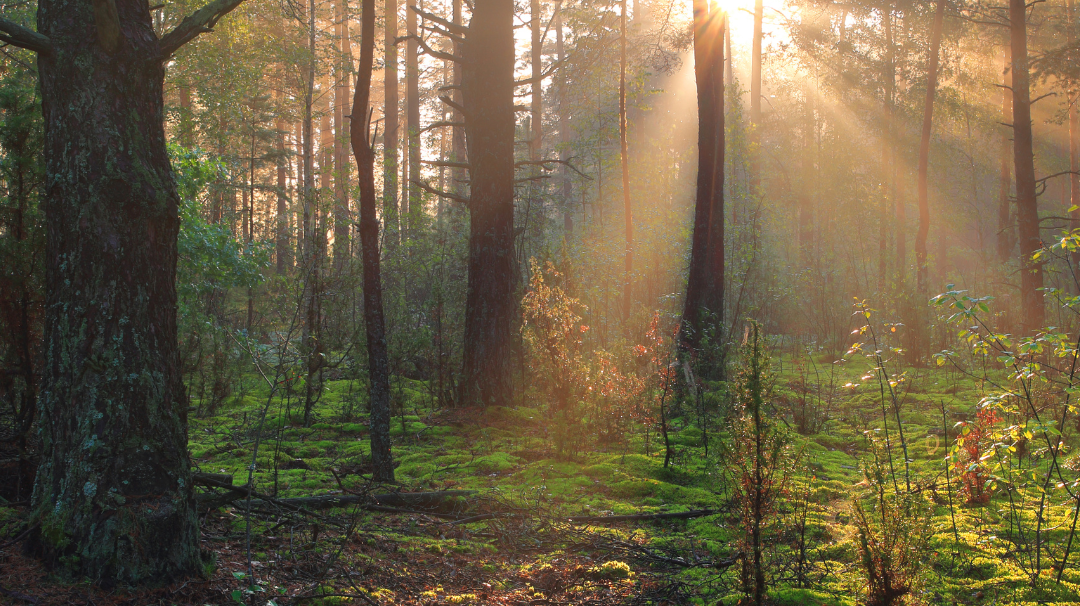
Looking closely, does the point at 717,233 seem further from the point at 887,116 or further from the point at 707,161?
the point at 887,116

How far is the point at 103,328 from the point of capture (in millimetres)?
2934

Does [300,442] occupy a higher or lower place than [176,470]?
lower

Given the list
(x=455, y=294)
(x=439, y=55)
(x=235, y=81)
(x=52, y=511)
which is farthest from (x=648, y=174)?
(x=52, y=511)

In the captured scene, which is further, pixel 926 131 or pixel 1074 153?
pixel 1074 153

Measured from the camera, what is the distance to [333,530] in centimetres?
430

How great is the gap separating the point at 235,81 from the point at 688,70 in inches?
1087

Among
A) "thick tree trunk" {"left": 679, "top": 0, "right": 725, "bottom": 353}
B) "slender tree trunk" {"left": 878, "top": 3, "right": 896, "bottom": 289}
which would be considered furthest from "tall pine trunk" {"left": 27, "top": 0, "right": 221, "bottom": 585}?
"slender tree trunk" {"left": 878, "top": 3, "right": 896, "bottom": 289}

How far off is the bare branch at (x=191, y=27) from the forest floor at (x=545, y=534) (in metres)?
2.21

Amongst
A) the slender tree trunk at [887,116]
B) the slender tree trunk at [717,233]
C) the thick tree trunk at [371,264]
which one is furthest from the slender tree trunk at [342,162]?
the slender tree trunk at [887,116]

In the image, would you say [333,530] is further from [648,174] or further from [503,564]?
[648,174]

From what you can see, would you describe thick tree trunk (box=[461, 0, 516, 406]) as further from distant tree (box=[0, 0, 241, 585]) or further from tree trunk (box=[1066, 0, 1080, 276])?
tree trunk (box=[1066, 0, 1080, 276])

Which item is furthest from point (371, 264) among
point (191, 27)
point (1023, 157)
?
point (1023, 157)

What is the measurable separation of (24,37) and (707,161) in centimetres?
961

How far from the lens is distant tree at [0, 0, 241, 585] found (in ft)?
9.53
